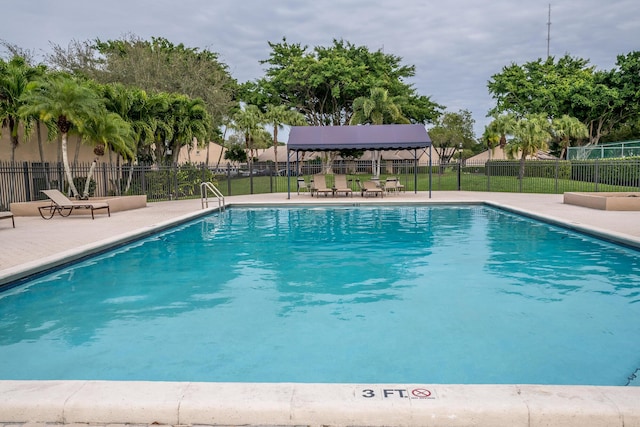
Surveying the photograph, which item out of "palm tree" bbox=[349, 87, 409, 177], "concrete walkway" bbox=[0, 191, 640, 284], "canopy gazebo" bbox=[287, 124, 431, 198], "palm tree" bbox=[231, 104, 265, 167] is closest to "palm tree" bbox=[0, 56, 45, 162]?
"concrete walkway" bbox=[0, 191, 640, 284]

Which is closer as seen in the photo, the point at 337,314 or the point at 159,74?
the point at 337,314

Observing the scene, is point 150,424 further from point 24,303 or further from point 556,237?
point 556,237

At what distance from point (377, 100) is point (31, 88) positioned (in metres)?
24.6

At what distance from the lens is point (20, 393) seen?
2.82 m

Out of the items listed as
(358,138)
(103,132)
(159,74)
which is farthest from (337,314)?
(159,74)

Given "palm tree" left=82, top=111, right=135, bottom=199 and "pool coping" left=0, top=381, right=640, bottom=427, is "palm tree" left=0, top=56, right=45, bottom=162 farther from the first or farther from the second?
"pool coping" left=0, top=381, right=640, bottom=427

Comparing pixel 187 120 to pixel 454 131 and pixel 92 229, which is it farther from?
pixel 454 131

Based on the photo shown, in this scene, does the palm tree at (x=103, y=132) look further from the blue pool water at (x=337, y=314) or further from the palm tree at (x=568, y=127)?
the palm tree at (x=568, y=127)

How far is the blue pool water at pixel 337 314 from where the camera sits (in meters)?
4.07

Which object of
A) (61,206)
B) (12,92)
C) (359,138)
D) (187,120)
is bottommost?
(61,206)

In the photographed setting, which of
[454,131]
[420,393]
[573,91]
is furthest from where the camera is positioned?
[454,131]

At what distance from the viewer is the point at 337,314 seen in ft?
18.1

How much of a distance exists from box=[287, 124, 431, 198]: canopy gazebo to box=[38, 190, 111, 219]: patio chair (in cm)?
797

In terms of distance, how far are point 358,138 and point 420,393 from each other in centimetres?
1789
